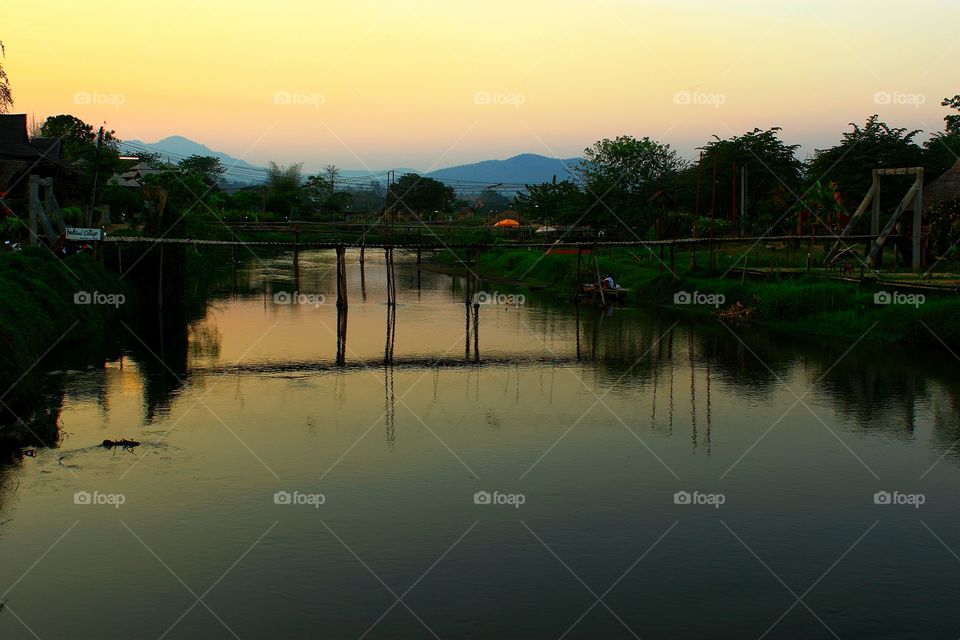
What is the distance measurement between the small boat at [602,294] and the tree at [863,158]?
1269 cm

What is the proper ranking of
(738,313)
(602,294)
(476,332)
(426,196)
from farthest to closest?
(426,196) → (602,294) → (738,313) → (476,332)

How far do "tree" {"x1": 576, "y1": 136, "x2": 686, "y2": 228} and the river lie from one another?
32.7 meters

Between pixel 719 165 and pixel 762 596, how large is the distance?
50.2m

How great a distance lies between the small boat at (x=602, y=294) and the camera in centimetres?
4131

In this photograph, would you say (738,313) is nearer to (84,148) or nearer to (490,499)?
(490,499)

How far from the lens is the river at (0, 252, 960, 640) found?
10930 mm

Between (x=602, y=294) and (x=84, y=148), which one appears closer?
(x=602, y=294)

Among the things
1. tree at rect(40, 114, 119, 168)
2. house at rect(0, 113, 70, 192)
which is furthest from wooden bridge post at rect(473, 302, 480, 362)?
tree at rect(40, 114, 119, 168)

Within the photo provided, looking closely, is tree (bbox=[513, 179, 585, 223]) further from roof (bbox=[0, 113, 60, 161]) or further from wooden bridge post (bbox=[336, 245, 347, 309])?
roof (bbox=[0, 113, 60, 161])

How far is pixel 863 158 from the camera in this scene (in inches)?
1860

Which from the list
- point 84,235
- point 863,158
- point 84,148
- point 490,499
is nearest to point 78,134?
point 84,148

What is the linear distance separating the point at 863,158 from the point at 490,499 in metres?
38.8

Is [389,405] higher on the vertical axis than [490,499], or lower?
higher

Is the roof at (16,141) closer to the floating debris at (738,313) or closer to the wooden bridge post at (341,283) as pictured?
the wooden bridge post at (341,283)
